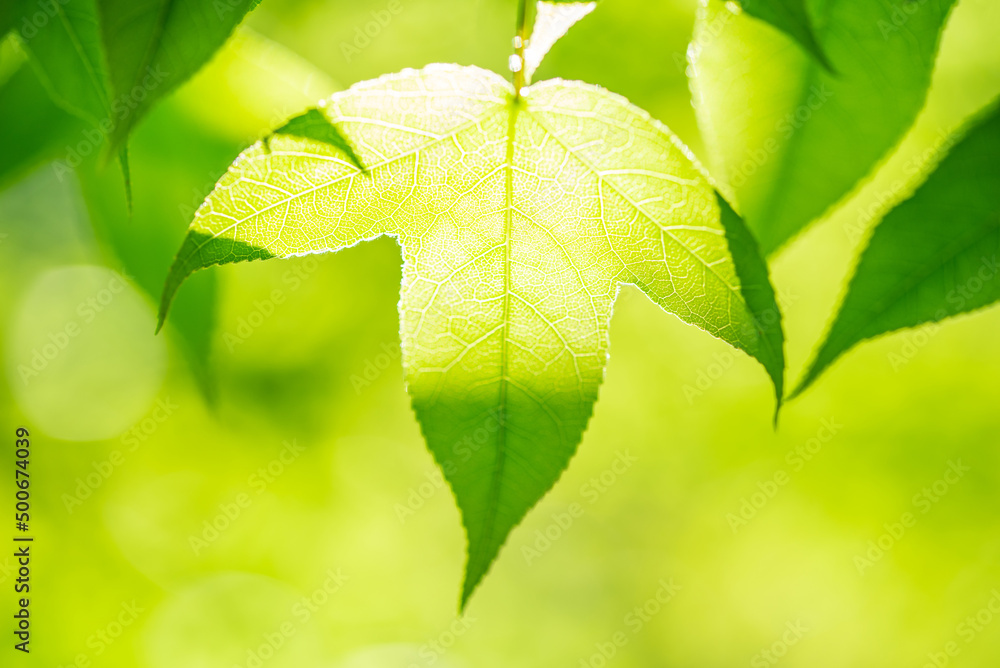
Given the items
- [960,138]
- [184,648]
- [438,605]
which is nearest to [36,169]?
[960,138]

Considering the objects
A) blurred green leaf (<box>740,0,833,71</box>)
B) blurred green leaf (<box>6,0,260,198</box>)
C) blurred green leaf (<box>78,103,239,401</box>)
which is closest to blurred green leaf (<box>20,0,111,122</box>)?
blurred green leaf (<box>6,0,260,198</box>)

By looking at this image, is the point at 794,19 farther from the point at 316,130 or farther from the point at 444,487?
the point at 444,487

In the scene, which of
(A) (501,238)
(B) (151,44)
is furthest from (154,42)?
(A) (501,238)

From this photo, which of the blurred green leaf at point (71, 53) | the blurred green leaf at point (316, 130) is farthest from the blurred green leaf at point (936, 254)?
the blurred green leaf at point (71, 53)

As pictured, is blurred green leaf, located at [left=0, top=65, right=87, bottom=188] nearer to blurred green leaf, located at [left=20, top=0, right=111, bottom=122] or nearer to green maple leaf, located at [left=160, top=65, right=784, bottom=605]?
blurred green leaf, located at [left=20, top=0, right=111, bottom=122]

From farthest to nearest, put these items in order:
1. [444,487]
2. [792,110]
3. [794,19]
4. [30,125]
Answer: [444,487], [30,125], [792,110], [794,19]

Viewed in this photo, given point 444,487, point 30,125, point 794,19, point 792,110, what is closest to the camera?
point 794,19

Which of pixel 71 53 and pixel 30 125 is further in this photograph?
pixel 30 125
